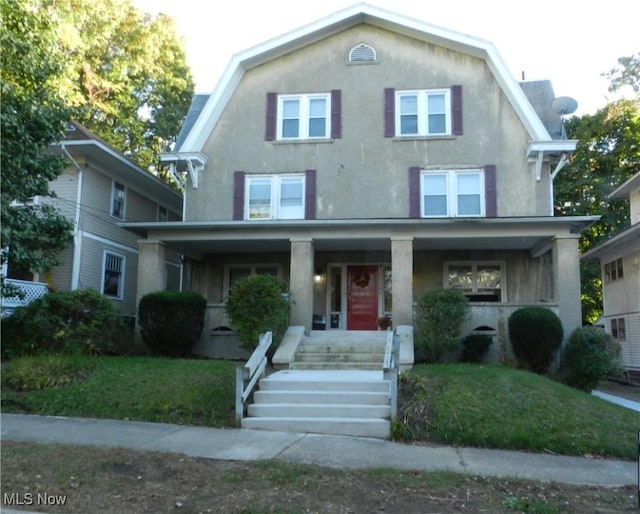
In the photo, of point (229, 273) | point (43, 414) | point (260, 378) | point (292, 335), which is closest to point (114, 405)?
point (43, 414)

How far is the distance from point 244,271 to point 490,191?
750cm

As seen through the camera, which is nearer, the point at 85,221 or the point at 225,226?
the point at 225,226

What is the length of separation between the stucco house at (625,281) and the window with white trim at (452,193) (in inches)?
221

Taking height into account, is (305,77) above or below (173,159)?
above

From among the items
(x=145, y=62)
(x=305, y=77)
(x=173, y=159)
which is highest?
(x=145, y=62)

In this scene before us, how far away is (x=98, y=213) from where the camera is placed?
1794cm

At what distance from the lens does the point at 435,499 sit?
5.37m

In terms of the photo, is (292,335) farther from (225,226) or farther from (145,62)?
(145,62)

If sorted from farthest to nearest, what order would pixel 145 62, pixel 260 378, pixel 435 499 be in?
pixel 145 62 → pixel 260 378 → pixel 435 499

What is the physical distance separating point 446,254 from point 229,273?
21.1ft

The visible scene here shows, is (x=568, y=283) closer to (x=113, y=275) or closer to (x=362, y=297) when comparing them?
(x=362, y=297)

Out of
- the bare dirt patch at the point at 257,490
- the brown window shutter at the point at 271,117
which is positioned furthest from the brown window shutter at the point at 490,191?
the bare dirt patch at the point at 257,490

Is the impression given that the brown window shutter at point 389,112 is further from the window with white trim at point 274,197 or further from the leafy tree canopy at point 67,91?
the leafy tree canopy at point 67,91

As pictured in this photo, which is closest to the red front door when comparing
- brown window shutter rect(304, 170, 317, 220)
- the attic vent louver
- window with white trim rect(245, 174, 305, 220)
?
brown window shutter rect(304, 170, 317, 220)
